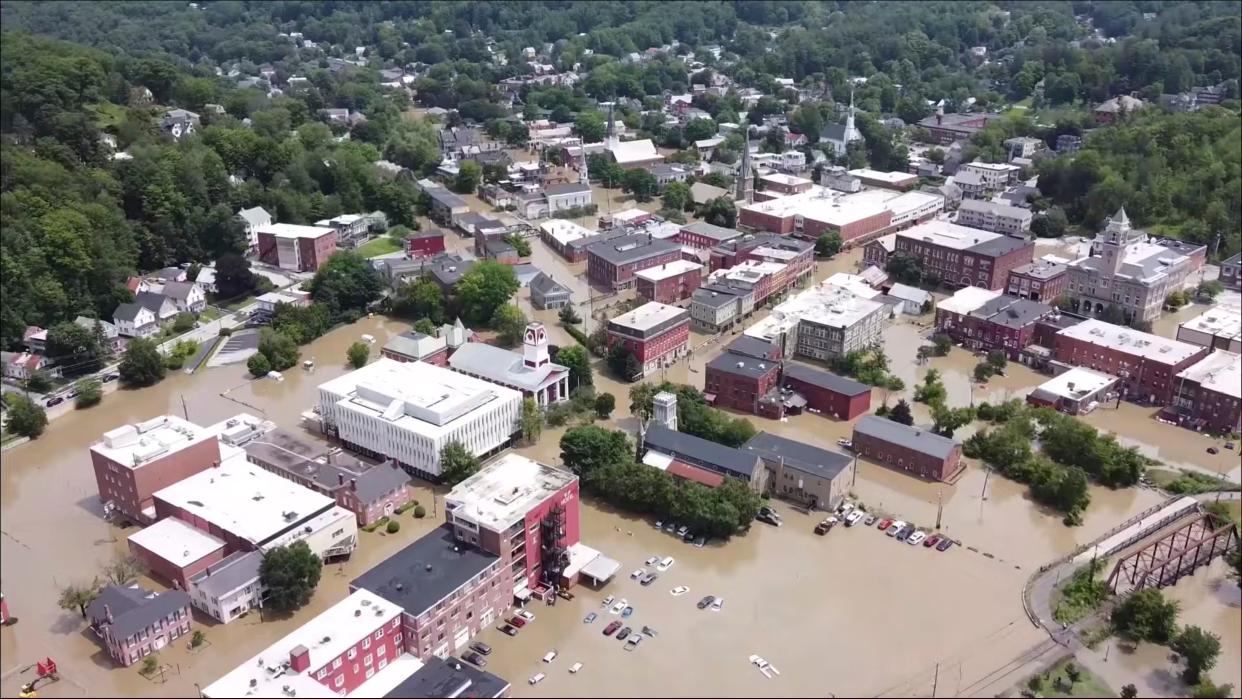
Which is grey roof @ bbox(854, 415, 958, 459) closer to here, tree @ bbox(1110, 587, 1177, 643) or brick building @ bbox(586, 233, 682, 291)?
tree @ bbox(1110, 587, 1177, 643)

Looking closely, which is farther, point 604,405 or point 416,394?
point 604,405

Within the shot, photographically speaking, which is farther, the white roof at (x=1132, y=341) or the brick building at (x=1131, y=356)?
the white roof at (x=1132, y=341)

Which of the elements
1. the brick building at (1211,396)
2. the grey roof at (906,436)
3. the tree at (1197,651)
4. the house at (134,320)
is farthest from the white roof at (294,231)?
the tree at (1197,651)

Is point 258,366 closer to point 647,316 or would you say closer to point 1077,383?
point 647,316

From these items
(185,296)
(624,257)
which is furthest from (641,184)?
(185,296)

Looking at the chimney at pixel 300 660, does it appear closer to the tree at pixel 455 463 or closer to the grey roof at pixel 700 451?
the tree at pixel 455 463
